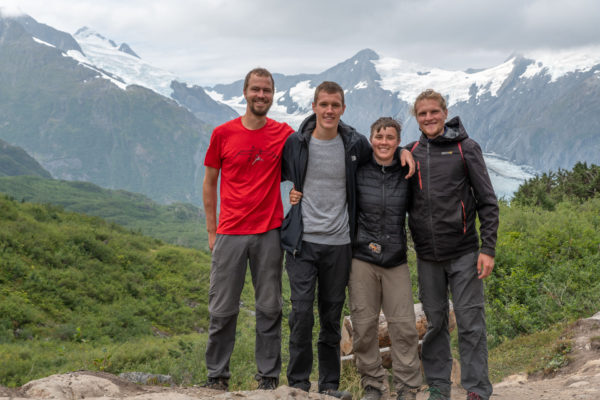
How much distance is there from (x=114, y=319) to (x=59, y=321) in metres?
1.88

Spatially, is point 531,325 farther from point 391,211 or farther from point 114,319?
point 114,319

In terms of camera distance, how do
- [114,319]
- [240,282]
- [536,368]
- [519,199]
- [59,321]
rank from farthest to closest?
[519,199] → [114,319] → [59,321] → [536,368] → [240,282]

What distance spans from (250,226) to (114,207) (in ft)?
498

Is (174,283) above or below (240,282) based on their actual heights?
below

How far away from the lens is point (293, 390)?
5164 mm

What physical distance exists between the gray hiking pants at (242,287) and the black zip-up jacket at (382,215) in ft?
3.16

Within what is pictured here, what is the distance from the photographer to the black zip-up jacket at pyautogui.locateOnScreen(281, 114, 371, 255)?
5258mm

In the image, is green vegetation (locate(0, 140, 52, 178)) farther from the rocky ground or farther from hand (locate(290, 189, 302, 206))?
hand (locate(290, 189, 302, 206))

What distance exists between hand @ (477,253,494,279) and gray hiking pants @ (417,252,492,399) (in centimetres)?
8

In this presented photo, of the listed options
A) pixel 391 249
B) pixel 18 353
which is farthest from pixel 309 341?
pixel 18 353

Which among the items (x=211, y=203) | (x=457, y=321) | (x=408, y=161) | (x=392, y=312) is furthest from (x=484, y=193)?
(x=211, y=203)

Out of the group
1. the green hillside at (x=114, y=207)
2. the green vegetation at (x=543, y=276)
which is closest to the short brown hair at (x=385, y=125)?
the green vegetation at (x=543, y=276)

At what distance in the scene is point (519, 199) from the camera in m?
23.1

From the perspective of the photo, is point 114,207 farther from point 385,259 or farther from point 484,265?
point 484,265
